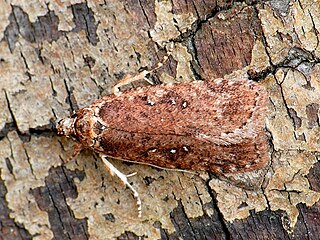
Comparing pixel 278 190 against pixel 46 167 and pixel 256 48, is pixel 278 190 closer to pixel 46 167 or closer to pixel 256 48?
pixel 256 48

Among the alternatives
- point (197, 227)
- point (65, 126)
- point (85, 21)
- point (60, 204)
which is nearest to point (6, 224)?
point (60, 204)

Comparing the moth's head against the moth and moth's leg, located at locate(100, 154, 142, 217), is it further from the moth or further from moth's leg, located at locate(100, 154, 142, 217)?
moth's leg, located at locate(100, 154, 142, 217)

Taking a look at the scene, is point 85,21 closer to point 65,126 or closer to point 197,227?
point 65,126

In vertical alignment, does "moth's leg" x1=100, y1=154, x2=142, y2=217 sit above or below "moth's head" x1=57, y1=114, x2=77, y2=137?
below

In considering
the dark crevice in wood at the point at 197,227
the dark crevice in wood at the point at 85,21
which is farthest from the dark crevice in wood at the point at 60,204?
the dark crevice in wood at the point at 85,21

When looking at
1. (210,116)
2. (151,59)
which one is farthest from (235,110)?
(151,59)

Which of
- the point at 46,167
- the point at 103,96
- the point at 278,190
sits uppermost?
the point at 103,96

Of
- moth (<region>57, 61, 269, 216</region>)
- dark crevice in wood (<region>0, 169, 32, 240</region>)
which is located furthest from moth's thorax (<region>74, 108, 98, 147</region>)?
dark crevice in wood (<region>0, 169, 32, 240</region>)
